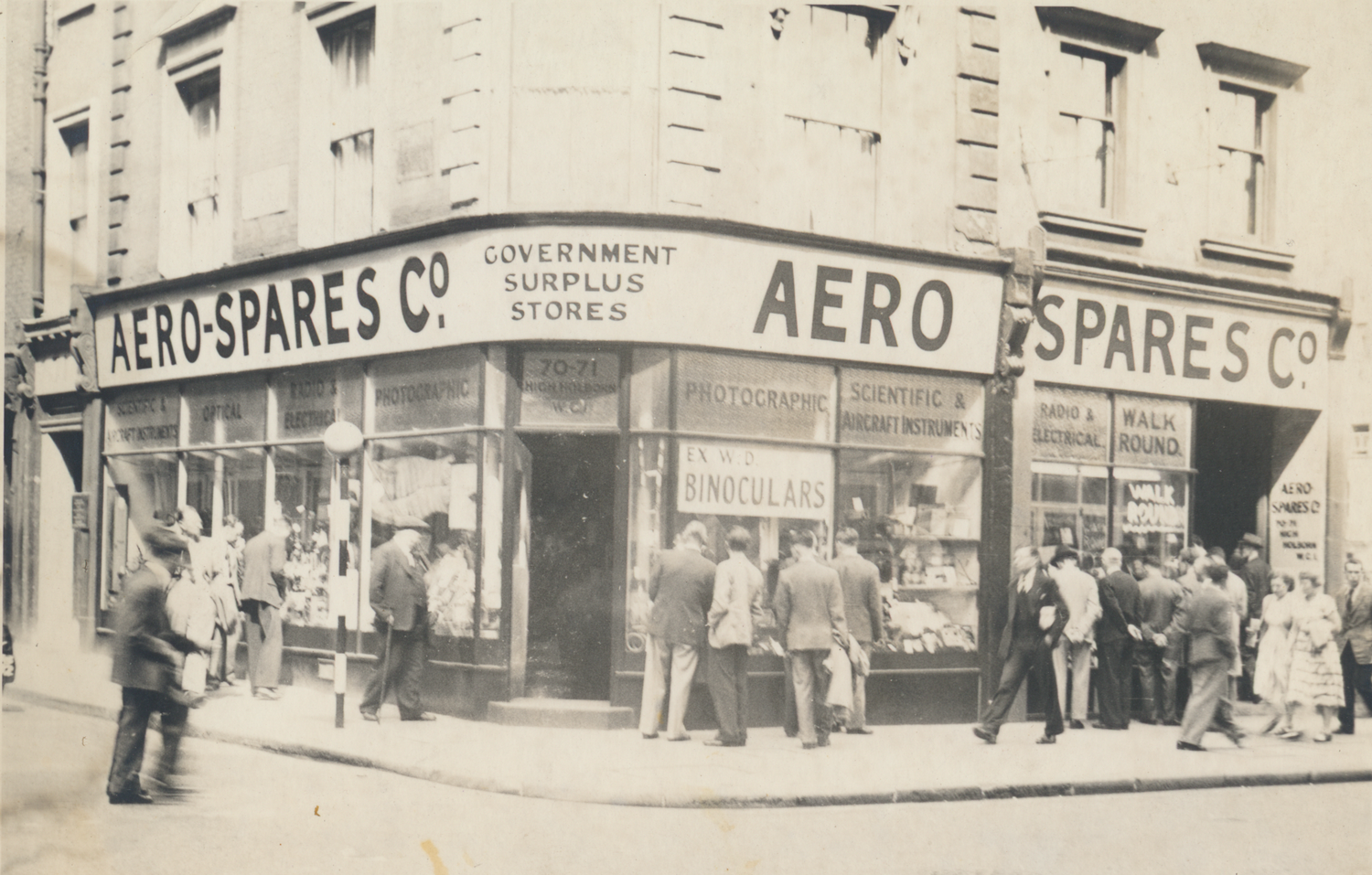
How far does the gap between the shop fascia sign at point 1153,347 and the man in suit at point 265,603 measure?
7620 mm

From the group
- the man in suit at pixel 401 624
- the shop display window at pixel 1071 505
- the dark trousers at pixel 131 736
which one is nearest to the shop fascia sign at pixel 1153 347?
the shop display window at pixel 1071 505

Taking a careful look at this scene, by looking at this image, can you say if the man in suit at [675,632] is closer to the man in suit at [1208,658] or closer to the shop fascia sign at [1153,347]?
the man in suit at [1208,658]

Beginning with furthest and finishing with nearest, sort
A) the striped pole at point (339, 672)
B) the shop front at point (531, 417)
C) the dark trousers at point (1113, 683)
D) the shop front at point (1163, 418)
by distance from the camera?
the dark trousers at point (1113, 683), the shop front at point (1163, 418), the shop front at point (531, 417), the striped pole at point (339, 672)

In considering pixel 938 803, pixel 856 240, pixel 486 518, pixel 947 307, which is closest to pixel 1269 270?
pixel 947 307

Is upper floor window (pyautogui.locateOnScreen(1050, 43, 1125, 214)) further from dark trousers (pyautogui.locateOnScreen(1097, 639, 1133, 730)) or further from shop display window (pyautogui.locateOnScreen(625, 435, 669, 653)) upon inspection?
shop display window (pyautogui.locateOnScreen(625, 435, 669, 653))

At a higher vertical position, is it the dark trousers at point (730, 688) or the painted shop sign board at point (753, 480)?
the painted shop sign board at point (753, 480)

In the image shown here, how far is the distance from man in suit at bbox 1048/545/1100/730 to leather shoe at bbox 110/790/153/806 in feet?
28.1

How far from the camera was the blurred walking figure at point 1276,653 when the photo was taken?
1180 cm

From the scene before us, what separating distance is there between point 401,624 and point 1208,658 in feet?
23.5

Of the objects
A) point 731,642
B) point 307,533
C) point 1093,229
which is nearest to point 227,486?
point 307,533

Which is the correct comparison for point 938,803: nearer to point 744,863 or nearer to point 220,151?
point 744,863

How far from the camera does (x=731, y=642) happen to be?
10.8m

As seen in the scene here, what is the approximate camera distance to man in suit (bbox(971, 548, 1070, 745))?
11609 mm

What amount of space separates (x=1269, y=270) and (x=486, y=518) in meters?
7.51
